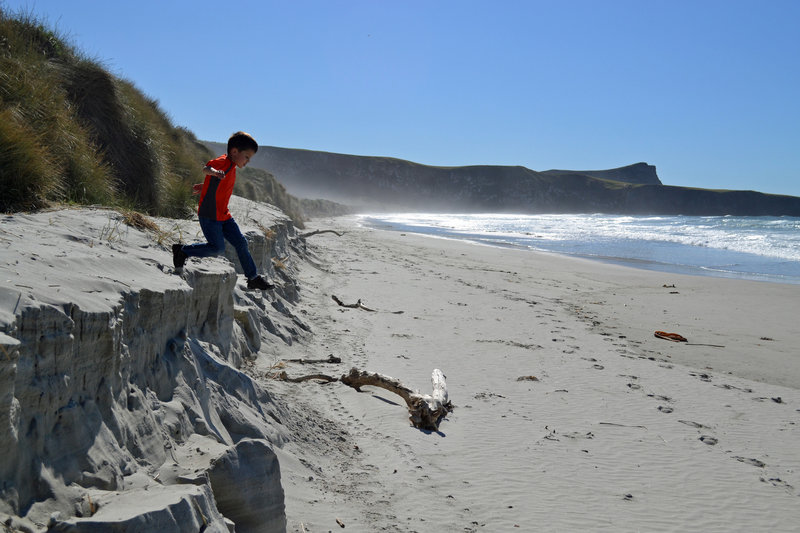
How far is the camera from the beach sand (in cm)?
423

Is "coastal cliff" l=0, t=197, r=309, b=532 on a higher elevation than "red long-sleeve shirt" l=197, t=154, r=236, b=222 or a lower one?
lower

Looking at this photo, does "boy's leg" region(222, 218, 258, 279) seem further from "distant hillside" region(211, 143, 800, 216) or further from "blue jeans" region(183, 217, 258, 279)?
"distant hillside" region(211, 143, 800, 216)

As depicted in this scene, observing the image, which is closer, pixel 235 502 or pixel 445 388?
pixel 235 502

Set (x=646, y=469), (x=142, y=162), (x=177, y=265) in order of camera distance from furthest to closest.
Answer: (x=142, y=162), (x=646, y=469), (x=177, y=265)

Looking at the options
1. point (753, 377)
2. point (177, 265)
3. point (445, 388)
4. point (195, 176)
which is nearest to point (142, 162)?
point (195, 176)

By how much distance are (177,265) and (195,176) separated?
7.37m

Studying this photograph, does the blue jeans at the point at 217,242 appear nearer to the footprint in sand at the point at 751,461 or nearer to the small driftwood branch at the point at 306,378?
the small driftwood branch at the point at 306,378

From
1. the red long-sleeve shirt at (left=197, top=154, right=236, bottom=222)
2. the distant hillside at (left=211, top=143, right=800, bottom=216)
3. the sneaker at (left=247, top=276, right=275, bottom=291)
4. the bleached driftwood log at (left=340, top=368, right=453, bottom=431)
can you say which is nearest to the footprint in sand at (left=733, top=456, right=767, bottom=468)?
the bleached driftwood log at (left=340, top=368, right=453, bottom=431)

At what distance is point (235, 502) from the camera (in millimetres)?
3215

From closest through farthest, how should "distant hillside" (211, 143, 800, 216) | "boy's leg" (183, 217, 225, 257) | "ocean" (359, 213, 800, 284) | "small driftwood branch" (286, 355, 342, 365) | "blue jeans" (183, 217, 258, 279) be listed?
1. "blue jeans" (183, 217, 258, 279)
2. "boy's leg" (183, 217, 225, 257)
3. "small driftwood branch" (286, 355, 342, 365)
4. "ocean" (359, 213, 800, 284)
5. "distant hillside" (211, 143, 800, 216)

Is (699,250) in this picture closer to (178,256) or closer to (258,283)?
(258,283)

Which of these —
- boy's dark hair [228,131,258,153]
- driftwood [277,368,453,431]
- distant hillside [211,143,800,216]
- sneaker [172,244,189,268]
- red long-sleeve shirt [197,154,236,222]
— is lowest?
driftwood [277,368,453,431]

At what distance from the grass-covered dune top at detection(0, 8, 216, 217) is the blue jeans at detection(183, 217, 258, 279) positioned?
1.46m

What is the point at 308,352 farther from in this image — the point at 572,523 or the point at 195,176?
the point at 195,176
